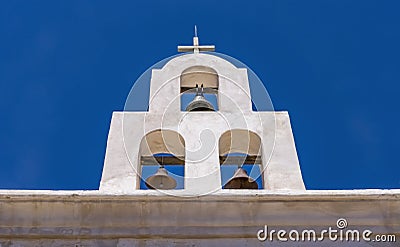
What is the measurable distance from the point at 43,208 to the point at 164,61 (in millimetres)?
3291

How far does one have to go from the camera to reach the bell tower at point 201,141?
5559 mm

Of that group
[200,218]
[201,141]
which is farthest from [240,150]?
[200,218]

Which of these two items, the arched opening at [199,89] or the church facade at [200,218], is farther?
the arched opening at [199,89]

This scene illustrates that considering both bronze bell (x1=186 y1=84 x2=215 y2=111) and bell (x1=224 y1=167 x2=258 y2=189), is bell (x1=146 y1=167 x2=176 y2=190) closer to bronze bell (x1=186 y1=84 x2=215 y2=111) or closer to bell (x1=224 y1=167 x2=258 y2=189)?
bell (x1=224 y1=167 x2=258 y2=189)

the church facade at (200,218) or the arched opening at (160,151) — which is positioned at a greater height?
the arched opening at (160,151)

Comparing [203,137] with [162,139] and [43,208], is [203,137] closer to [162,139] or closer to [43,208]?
[162,139]

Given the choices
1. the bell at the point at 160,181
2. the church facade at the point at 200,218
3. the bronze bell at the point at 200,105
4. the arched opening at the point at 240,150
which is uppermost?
the bronze bell at the point at 200,105

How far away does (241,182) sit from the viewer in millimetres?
5648

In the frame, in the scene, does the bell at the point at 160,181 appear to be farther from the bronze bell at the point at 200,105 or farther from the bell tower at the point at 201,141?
the bronze bell at the point at 200,105

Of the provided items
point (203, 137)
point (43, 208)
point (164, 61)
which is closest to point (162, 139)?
point (203, 137)

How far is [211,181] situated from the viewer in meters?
5.41

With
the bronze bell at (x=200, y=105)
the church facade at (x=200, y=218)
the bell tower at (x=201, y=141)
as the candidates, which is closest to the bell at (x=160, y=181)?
the bell tower at (x=201, y=141)

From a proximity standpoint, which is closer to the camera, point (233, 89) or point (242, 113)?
point (242, 113)

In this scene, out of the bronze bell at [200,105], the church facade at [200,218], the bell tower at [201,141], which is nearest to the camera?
the church facade at [200,218]
